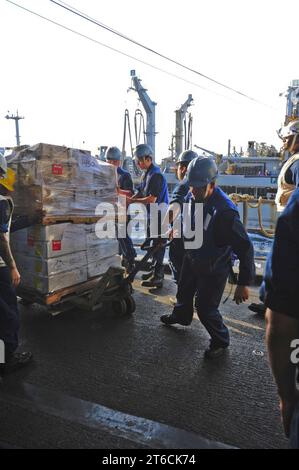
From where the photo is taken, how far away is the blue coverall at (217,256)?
296 centimetres

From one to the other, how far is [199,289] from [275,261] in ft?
6.84

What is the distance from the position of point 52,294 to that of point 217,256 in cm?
173

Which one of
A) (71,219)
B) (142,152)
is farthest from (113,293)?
(142,152)

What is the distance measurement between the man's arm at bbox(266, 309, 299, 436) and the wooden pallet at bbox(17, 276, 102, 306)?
8.87 ft

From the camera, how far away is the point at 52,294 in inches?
143

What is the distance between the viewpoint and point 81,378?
9.73 feet

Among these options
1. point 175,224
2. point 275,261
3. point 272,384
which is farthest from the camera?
point 175,224

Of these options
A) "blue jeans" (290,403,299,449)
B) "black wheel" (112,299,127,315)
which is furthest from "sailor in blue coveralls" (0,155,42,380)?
"blue jeans" (290,403,299,449)

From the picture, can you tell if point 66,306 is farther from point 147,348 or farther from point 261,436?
point 261,436


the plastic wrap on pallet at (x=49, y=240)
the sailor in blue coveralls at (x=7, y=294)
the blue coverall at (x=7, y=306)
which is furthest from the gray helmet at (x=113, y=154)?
the blue coverall at (x=7, y=306)

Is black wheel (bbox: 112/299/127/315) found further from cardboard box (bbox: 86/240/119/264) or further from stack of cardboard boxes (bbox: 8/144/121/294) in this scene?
cardboard box (bbox: 86/240/119/264)

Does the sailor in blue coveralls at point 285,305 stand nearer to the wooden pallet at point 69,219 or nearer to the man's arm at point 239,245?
the man's arm at point 239,245
